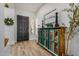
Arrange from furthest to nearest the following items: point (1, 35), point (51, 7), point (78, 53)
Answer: point (51, 7)
point (78, 53)
point (1, 35)

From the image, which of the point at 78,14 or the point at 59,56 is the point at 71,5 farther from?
the point at 59,56

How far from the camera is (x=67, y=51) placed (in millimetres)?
2766

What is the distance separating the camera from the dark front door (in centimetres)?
265

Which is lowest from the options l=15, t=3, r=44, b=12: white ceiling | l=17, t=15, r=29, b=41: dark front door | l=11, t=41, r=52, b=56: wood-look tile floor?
l=11, t=41, r=52, b=56: wood-look tile floor

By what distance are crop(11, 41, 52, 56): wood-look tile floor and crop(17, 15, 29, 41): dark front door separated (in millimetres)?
125

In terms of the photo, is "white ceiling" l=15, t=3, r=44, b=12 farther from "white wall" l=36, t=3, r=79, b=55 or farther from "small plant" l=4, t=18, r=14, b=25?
"small plant" l=4, t=18, r=14, b=25

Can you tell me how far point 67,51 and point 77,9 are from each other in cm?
91

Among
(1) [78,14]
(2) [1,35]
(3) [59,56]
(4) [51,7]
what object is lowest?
(3) [59,56]

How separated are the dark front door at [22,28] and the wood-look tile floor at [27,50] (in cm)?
13

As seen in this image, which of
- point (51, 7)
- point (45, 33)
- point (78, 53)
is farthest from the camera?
point (45, 33)

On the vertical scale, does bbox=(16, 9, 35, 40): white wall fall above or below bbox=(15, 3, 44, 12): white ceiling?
below

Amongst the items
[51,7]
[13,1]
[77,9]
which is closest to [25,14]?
[13,1]

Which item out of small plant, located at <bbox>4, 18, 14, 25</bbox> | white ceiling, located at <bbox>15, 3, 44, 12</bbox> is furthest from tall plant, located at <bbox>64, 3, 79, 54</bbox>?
small plant, located at <bbox>4, 18, 14, 25</bbox>

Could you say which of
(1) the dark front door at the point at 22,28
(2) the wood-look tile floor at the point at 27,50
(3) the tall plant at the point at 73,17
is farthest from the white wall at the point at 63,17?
(2) the wood-look tile floor at the point at 27,50
